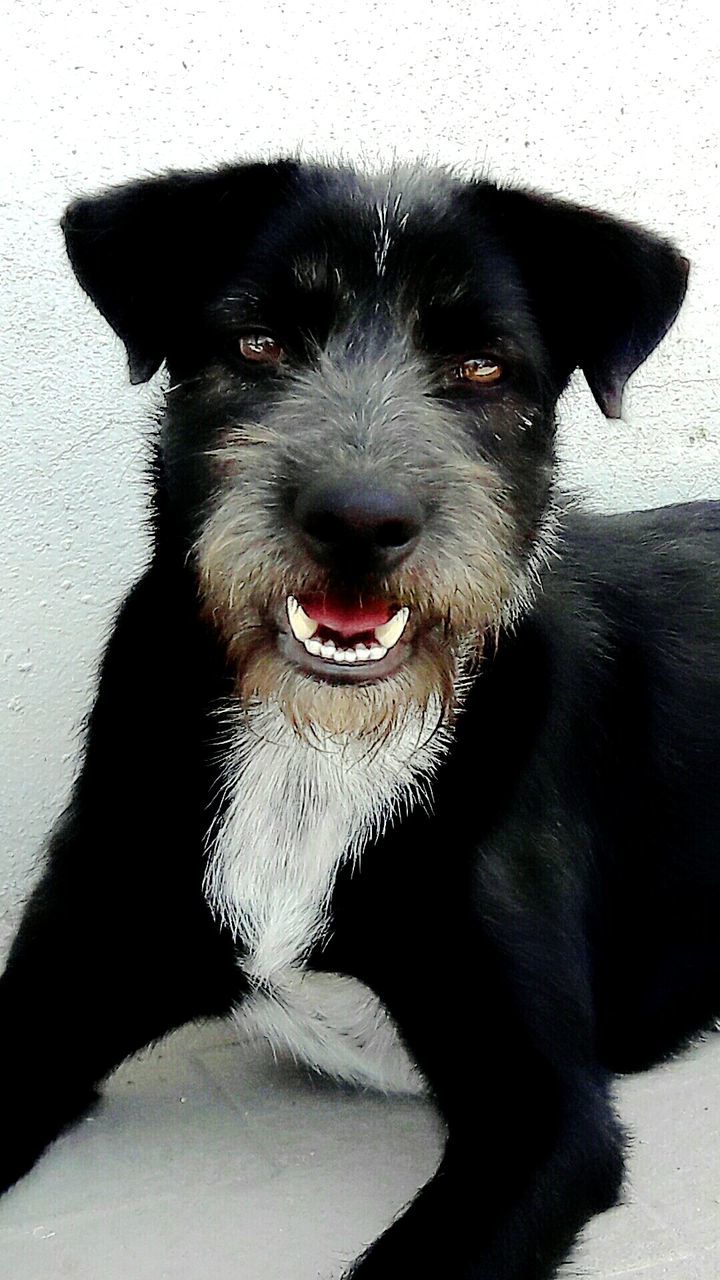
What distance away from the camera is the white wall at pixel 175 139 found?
8.95 feet

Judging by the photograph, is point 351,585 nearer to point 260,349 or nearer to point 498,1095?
point 260,349

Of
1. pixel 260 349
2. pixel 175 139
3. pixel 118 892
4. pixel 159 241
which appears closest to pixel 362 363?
pixel 260 349

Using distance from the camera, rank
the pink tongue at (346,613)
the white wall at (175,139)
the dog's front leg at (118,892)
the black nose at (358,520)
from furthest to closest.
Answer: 1. the white wall at (175,139)
2. the dog's front leg at (118,892)
3. the pink tongue at (346,613)
4. the black nose at (358,520)

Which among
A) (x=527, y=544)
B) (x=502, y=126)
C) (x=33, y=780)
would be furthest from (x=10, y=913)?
(x=502, y=126)

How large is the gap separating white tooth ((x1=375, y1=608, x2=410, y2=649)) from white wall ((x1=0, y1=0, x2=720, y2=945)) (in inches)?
44.7

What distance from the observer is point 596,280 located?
2156mm

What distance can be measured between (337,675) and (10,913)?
56.3 inches

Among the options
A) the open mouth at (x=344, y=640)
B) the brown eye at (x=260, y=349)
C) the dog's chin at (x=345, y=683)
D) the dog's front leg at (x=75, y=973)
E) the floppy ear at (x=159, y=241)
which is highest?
the floppy ear at (x=159, y=241)

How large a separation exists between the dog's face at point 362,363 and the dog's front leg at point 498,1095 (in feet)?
1.24

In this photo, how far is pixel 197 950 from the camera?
2.29 metres

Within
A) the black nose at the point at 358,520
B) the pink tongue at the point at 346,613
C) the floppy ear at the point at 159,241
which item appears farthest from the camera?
the floppy ear at the point at 159,241

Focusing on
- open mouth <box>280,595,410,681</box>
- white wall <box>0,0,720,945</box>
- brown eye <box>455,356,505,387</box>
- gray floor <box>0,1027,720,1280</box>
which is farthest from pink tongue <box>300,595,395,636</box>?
white wall <box>0,0,720,945</box>

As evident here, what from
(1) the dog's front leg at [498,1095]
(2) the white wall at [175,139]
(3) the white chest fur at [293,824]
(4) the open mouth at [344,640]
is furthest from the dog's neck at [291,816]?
(2) the white wall at [175,139]

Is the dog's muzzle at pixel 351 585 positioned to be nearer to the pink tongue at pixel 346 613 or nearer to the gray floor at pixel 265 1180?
the pink tongue at pixel 346 613
